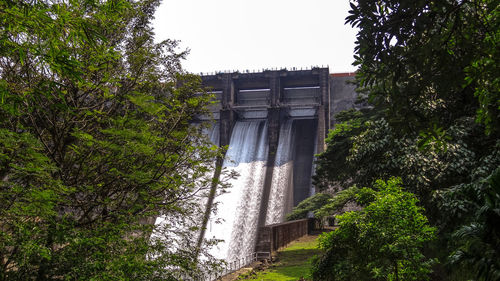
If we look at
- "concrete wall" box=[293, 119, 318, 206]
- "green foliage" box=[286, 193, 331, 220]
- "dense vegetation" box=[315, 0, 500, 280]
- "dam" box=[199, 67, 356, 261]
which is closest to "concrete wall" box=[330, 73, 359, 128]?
"dam" box=[199, 67, 356, 261]

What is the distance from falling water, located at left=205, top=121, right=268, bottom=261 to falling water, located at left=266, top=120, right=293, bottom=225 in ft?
3.12

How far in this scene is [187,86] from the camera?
823 centimetres

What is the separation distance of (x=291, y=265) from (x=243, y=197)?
13603 millimetres

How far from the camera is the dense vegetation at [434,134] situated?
3623 millimetres

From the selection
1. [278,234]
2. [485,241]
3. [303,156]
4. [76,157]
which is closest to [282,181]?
[303,156]

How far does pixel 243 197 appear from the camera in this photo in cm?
2600

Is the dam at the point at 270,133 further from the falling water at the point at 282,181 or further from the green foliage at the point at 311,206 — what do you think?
the green foliage at the point at 311,206

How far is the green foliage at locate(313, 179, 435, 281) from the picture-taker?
568cm

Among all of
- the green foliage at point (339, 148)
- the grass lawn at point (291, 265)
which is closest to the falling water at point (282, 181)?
the grass lawn at point (291, 265)

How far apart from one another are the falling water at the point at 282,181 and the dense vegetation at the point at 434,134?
48.8ft

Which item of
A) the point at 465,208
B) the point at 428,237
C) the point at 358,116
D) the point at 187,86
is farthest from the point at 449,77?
the point at 358,116

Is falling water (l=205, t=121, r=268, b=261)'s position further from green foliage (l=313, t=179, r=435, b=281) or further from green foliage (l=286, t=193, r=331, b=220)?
green foliage (l=313, t=179, r=435, b=281)

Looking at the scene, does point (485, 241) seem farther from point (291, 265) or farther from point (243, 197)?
point (243, 197)

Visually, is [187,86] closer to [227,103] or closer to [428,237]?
[428,237]
